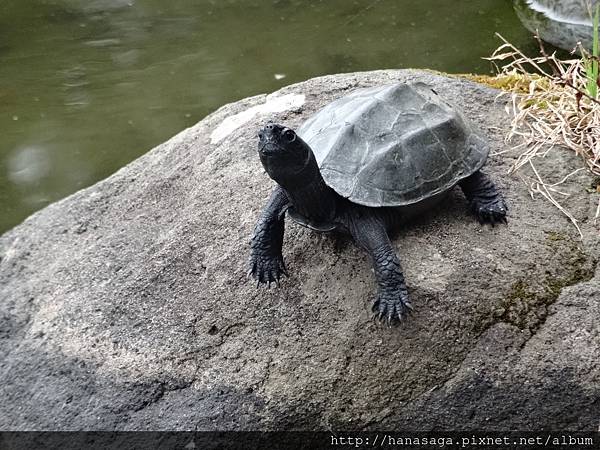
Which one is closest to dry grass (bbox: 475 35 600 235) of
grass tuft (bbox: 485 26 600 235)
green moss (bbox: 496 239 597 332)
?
grass tuft (bbox: 485 26 600 235)

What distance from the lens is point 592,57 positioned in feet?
10.3

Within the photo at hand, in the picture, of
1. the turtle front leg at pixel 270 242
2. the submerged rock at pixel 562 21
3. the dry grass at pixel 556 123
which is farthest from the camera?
the submerged rock at pixel 562 21

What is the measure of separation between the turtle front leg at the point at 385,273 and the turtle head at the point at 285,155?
30 centimetres

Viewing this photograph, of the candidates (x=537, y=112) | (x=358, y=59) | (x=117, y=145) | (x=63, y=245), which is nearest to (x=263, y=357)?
(x=63, y=245)

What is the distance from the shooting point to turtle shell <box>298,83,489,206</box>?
246 cm

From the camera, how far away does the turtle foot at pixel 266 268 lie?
2.68 meters

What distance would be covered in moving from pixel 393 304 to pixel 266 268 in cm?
54

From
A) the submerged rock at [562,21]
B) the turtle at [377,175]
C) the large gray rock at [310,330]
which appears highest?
the turtle at [377,175]

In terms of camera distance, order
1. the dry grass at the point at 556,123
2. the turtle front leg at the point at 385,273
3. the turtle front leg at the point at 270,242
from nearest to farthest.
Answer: the turtle front leg at the point at 385,273 < the turtle front leg at the point at 270,242 < the dry grass at the point at 556,123

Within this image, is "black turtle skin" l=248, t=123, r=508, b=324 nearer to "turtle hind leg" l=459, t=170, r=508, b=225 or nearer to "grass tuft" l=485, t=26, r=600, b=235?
"turtle hind leg" l=459, t=170, r=508, b=225

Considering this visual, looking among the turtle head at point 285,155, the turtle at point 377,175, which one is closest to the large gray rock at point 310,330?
the turtle at point 377,175

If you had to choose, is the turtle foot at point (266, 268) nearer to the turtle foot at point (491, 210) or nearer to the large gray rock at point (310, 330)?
the large gray rock at point (310, 330)

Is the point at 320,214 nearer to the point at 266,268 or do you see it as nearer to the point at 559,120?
the point at 266,268

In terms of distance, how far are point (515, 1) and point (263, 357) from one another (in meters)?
5.57
